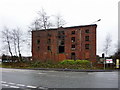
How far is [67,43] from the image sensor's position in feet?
174

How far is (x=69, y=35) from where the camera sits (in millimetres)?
52812

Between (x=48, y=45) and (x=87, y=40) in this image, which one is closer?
(x=87, y=40)

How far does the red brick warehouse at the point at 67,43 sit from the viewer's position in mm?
49125

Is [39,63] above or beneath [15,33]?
beneath

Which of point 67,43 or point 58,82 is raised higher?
point 67,43

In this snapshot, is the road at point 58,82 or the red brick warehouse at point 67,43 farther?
the red brick warehouse at point 67,43

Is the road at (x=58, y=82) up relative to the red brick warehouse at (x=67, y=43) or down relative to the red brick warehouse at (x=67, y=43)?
down

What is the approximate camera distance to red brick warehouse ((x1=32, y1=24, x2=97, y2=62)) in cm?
4912

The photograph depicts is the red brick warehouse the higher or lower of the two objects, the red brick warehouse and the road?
the higher

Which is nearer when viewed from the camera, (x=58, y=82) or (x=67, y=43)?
(x=58, y=82)

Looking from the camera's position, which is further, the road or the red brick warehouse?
the red brick warehouse

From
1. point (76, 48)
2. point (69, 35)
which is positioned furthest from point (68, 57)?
point (69, 35)

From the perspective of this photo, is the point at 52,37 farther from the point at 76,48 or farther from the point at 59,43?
the point at 76,48

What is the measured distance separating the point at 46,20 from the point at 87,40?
18.6m
